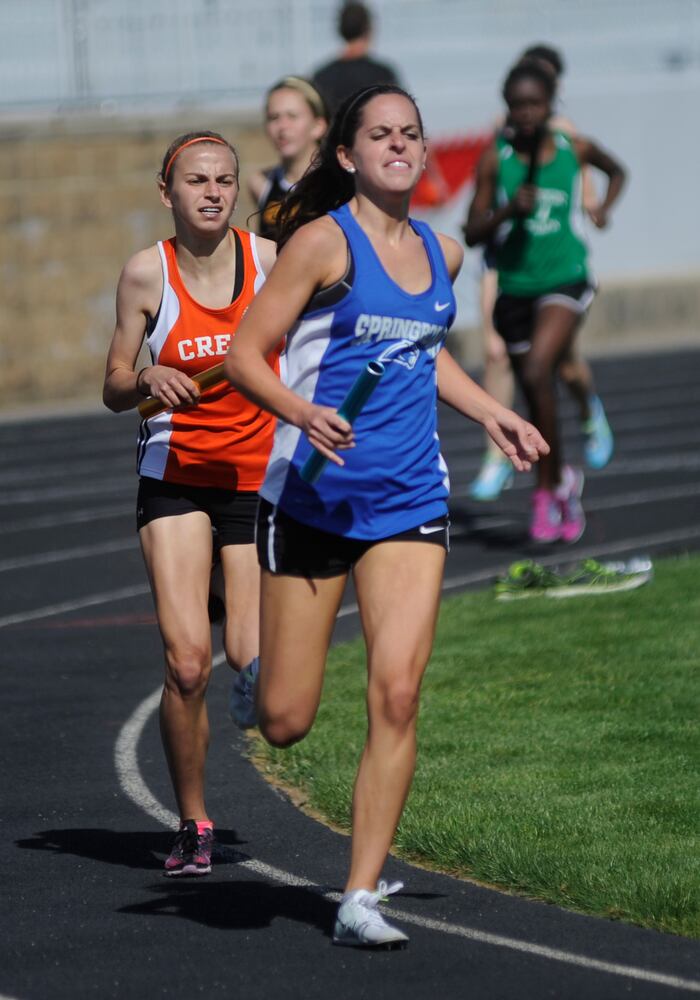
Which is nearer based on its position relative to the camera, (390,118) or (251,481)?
(390,118)

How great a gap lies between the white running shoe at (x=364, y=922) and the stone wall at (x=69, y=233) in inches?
647

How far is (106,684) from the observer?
9.02 meters

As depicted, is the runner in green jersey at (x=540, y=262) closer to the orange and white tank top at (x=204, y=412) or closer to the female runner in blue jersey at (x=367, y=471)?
the orange and white tank top at (x=204, y=412)

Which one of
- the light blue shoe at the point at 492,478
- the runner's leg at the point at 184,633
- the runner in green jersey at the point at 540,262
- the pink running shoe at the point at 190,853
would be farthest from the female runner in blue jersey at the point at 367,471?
the light blue shoe at the point at 492,478

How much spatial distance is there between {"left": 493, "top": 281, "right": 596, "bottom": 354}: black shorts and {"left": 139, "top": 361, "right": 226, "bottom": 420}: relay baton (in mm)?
6218

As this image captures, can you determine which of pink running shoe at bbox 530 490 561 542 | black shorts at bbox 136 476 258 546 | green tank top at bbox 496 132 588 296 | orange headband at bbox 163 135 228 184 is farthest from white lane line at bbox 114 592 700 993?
green tank top at bbox 496 132 588 296

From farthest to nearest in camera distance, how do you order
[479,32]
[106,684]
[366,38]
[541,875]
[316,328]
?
[479,32] < [366,38] < [106,684] < [541,875] < [316,328]

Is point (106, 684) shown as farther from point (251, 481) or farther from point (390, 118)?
point (390, 118)

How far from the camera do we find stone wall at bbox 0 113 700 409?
21.2 metres

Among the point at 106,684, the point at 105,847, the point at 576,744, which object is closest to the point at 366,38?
the point at 106,684

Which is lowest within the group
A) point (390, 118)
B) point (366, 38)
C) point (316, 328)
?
point (316, 328)

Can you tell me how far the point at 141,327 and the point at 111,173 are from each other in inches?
636

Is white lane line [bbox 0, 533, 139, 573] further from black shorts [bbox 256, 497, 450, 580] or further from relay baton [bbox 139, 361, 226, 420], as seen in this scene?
black shorts [bbox 256, 497, 450, 580]

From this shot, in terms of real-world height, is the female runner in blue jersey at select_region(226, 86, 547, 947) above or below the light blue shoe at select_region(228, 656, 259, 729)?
above
